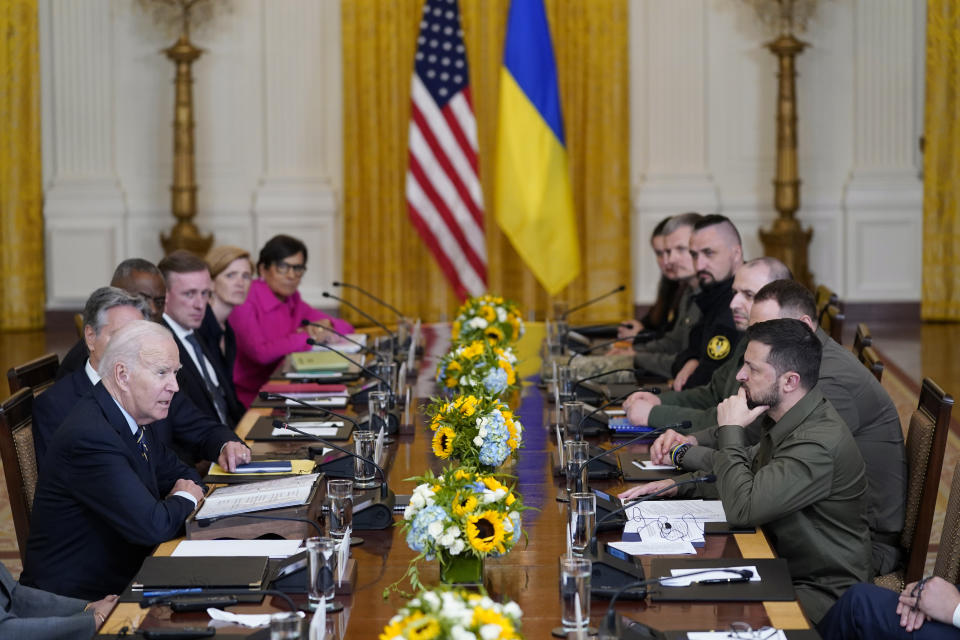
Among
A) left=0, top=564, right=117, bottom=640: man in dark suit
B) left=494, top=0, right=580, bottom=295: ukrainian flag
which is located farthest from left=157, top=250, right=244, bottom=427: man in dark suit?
left=494, top=0, right=580, bottom=295: ukrainian flag

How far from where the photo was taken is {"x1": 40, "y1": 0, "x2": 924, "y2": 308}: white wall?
35.6ft

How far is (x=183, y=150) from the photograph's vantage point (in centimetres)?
1045

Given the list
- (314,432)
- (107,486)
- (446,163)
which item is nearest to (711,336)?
(314,432)

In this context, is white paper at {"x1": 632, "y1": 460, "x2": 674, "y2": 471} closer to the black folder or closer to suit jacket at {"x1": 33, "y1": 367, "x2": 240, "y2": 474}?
the black folder

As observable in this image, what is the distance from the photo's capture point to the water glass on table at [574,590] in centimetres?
231

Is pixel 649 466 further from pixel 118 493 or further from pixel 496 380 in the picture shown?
pixel 118 493

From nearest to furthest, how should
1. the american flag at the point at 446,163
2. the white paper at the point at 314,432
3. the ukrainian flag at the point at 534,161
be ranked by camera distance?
1. the white paper at the point at 314,432
2. the ukrainian flag at the point at 534,161
3. the american flag at the point at 446,163

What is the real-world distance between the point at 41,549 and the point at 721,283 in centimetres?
310

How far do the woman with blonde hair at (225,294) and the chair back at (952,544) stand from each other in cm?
351

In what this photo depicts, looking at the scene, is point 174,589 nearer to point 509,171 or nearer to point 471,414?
point 471,414

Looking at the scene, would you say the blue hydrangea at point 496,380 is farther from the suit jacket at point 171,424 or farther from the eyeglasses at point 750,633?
the eyeglasses at point 750,633

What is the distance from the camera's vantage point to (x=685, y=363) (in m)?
5.54

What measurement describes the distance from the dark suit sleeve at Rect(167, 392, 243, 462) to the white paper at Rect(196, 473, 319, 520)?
753mm

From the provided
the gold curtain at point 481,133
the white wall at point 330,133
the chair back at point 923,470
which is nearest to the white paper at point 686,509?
the chair back at point 923,470
